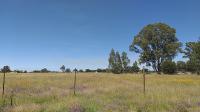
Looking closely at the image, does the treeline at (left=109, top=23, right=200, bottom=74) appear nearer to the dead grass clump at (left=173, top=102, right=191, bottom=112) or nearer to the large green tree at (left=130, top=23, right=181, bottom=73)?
the large green tree at (left=130, top=23, right=181, bottom=73)

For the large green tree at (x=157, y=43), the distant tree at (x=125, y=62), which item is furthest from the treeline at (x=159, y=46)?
the distant tree at (x=125, y=62)

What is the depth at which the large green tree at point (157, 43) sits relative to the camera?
77.6 meters

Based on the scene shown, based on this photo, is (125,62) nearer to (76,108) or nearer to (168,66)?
(168,66)

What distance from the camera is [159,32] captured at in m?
77.9

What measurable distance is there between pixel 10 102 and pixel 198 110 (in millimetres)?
8642

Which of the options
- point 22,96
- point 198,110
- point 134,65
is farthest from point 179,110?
point 134,65

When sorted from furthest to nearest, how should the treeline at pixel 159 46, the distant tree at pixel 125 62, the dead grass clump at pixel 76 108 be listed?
the distant tree at pixel 125 62 < the treeline at pixel 159 46 < the dead grass clump at pixel 76 108

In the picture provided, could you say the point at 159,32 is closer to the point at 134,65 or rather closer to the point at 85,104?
the point at 134,65

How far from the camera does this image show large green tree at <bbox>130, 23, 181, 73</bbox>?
7763 cm

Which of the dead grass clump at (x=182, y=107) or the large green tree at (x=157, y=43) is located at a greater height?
the large green tree at (x=157, y=43)

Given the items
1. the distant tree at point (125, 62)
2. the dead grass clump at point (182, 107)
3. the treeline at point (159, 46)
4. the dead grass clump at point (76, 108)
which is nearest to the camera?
the dead grass clump at point (76, 108)

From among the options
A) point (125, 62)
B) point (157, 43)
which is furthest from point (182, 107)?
point (125, 62)

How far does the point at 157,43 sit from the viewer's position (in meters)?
78.6

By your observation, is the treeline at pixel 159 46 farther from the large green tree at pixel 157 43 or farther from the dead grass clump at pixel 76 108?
the dead grass clump at pixel 76 108
